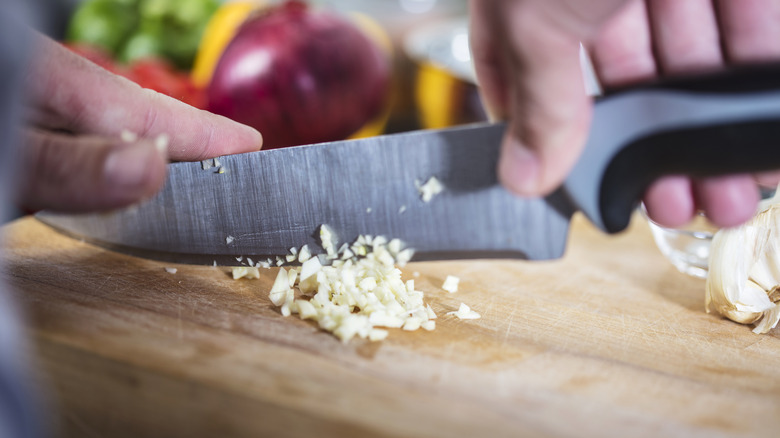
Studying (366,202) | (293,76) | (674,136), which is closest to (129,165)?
(366,202)

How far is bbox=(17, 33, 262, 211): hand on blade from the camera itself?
637 mm

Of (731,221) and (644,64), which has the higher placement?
(644,64)

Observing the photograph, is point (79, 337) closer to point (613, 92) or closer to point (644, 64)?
point (613, 92)

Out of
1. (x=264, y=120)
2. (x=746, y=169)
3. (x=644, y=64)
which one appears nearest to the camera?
(x=746, y=169)

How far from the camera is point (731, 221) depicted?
85 cm

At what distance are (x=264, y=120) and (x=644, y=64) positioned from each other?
2.74 feet

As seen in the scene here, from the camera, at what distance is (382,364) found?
70cm

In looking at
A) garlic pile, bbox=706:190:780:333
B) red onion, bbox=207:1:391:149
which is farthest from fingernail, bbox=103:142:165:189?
red onion, bbox=207:1:391:149

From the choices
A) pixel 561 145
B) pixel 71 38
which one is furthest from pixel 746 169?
pixel 71 38

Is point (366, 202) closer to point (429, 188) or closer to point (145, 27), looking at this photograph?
point (429, 188)

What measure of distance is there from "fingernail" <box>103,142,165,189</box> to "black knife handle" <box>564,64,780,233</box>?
0.45 metres

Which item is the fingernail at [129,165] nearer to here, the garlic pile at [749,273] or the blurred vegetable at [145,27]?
the garlic pile at [749,273]

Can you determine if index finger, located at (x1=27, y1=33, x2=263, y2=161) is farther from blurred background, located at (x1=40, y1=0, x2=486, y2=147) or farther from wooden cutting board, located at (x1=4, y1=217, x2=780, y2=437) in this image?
blurred background, located at (x1=40, y1=0, x2=486, y2=147)

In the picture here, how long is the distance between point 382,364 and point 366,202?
0.21m
